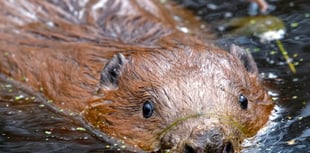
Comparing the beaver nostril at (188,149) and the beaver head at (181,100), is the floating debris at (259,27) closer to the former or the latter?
the beaver head at (181,100)

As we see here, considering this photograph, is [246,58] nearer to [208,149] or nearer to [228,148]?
[228,148]

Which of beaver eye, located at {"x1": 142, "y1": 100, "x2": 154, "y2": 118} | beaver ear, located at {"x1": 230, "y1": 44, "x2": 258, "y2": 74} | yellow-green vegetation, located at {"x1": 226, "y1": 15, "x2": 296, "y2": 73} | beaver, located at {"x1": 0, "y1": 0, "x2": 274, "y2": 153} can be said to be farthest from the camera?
yellow-green vegetation, located at {"x1": 226, "y1": 15, "x2": 296, "y2": 73}

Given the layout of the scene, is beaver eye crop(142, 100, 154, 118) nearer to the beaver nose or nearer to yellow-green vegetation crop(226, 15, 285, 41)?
the beaver nose

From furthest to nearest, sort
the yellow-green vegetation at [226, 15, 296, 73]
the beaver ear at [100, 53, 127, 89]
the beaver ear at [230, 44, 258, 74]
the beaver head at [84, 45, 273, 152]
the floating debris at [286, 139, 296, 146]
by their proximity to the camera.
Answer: the yellow-green vegetation at [226, 15, 296, 73] < the beaver ear at [230, 44, 258, 74] < the beaver ear at [100, 53, 127, 89] < the floating debris at [286, 139, 296, 146] < the beaver head at [84, 45, 273, 152]

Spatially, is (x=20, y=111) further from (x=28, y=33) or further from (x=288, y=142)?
(x=288, y=142)

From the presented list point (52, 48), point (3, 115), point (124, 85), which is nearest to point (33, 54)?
point (52, 48)

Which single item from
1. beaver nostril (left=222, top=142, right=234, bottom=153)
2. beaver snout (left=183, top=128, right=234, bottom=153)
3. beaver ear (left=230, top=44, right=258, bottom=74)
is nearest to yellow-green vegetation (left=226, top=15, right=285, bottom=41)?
beaver ear (left=230, top=44, right=258, bottom=74)
